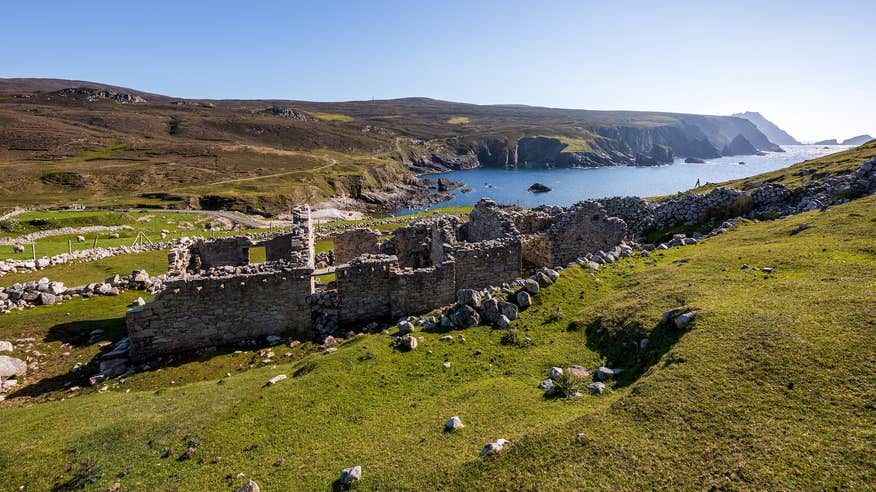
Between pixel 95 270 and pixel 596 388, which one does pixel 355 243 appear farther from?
pixel 596 388

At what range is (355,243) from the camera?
28562 mm

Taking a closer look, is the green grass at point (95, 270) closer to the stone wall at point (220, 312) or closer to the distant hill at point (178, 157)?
the stone wall at point (220, 312)

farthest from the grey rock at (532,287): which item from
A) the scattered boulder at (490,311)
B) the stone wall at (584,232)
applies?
the stone wall at (584,232)

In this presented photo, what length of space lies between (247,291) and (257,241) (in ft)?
35.6

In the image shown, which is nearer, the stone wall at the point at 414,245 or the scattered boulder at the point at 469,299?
the scattered boulder at the point at 469,299

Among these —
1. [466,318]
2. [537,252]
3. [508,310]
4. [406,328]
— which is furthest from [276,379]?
[537,252]

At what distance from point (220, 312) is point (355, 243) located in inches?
479

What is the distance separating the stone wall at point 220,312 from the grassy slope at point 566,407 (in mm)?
1715

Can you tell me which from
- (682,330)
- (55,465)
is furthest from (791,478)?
(55,465)

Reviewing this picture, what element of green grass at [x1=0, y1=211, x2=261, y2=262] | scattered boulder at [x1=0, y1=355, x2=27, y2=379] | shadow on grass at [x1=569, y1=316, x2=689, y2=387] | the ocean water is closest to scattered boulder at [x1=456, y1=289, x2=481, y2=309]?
shadow on grass at [x1=569, y1=316, x2=689, y2=387]

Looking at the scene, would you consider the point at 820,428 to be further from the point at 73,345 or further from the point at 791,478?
the point at 73,345

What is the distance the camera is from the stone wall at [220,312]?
1655 cm

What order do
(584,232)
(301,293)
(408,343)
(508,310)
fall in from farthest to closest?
(584,232), (301,293), (508,310), (408,343)

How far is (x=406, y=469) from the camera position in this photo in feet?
26.6
